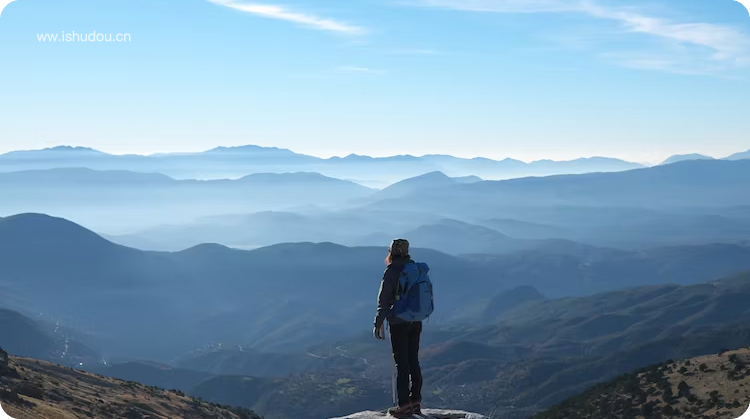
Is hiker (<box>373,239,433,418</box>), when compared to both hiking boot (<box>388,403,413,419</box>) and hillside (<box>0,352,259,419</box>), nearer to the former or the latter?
hiking boot (<box>388,403,413,419</box>)

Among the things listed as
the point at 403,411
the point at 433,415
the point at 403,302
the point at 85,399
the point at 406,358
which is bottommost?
the point at 85,399

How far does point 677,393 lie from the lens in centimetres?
4562

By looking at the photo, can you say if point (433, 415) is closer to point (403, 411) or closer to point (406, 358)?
point (403, 411)

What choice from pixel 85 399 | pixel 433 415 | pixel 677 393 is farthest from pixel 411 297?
pixel 677 393

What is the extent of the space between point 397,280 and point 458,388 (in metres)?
148

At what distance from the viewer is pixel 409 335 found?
47.8 feet

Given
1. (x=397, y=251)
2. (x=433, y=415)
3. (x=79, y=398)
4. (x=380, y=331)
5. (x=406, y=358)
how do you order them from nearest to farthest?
(x=380, y=331) < (x=397, y=251) < (x=406, y=358) < (x=433, y=415) < (x=79, y=398)

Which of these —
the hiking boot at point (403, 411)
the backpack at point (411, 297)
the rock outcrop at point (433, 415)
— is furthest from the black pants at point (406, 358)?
the rock outcrop at point (433, 415)

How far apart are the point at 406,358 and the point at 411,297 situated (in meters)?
1.24

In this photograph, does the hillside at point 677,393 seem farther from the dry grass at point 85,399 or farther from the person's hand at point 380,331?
the person's hand at point 380,331

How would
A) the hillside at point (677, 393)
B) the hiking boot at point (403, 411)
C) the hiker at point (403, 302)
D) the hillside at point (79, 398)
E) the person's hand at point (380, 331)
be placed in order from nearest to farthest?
the person's hand at point (380, 331) → the hiker at point (403, 302) → the hiking boot at point (403, 411) → the hillside at point (79, 398) → the hillside at point (677, 393)

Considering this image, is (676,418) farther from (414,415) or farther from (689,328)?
(689,328)

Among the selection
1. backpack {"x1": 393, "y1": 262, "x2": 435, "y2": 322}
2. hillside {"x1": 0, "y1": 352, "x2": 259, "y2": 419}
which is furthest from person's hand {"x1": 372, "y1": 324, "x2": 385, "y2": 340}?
hillside {"x1": 0, "y1": 352, "x2": 259, "y2": 419}

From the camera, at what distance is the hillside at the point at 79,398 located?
22547 millimetres
